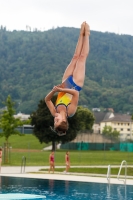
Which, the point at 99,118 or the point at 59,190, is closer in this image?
the point at 59,190

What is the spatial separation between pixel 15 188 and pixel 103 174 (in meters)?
12.1

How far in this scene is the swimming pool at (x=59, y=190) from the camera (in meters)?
21.2

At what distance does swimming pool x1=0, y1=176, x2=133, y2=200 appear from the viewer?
21.2 m

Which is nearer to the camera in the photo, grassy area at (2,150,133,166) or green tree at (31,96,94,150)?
grassy area at (2,150,133,166)

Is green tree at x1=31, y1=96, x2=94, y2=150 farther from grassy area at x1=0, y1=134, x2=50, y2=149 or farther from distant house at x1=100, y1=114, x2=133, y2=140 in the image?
distant house at x1=100, y1=114, x2=133, y2=140

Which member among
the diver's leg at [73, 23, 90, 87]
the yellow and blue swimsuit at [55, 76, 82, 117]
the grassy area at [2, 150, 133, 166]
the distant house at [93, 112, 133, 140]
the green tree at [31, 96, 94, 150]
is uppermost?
the diver's leg at [73, 23, 90, 87]

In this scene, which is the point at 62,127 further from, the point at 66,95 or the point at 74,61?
the point at 74,61

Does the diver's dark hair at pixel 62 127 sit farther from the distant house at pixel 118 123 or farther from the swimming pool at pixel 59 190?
the distant house at pixel 118 123

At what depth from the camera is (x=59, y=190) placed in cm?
2414

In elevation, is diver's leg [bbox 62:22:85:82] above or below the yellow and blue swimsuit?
above

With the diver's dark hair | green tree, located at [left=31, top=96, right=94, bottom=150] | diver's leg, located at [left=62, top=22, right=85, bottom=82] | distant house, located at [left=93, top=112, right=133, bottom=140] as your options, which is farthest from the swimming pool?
distant house, located at [left=93, top=112, right=133, bottom=140]

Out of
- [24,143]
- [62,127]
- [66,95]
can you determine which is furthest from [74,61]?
[24,143]

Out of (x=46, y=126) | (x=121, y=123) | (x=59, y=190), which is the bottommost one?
(x=121, y=123)

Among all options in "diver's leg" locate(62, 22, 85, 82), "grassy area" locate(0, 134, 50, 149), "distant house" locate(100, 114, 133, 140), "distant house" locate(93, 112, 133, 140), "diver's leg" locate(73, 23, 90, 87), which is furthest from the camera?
"distant house" locate(100, 114, 133, 140)
